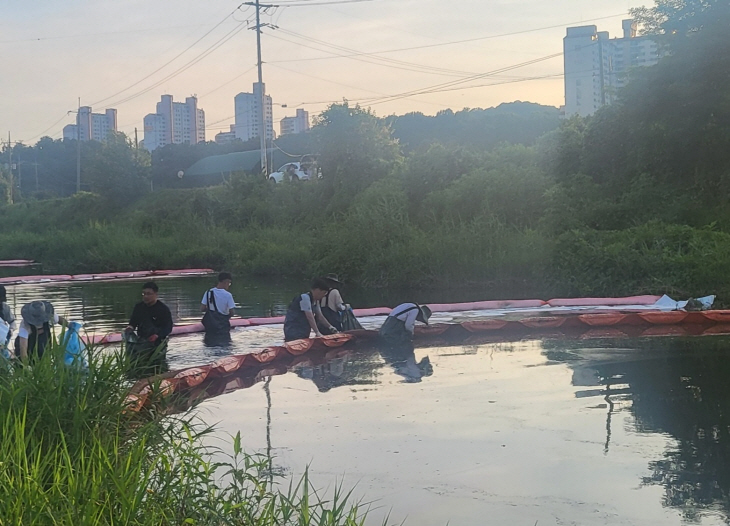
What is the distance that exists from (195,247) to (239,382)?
2901cm

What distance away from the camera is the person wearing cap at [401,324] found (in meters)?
13.2

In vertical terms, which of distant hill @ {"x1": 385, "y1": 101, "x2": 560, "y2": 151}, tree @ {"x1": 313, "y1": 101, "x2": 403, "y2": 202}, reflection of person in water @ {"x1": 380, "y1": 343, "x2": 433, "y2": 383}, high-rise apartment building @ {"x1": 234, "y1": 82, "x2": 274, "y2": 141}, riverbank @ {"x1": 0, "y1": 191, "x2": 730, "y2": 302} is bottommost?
reflection of person in water @ {"x1": 380, "y1": 343, "x2": 433, "y2": 383}

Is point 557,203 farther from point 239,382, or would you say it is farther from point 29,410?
point 29,410

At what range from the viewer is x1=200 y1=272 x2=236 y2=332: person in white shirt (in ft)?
43.0

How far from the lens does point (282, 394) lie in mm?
9914

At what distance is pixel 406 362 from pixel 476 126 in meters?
40.6

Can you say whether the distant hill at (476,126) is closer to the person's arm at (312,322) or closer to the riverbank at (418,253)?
the riverbank at (418,253)

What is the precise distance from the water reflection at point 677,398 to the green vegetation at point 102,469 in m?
2.36

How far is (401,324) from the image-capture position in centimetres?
1326

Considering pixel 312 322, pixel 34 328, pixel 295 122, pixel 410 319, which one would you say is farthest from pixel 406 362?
pixel 295 122

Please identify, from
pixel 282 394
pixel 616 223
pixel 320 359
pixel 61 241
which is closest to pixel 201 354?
pixel 320 359

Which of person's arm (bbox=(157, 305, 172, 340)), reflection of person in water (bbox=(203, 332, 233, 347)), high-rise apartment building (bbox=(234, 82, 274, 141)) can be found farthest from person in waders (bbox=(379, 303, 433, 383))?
high-rise apartment building (bbox=(234, 82, 274, 141))

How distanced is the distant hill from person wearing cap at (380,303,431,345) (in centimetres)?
3131

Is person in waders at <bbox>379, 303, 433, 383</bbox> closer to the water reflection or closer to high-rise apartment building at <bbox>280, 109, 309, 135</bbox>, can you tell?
the water reflection
